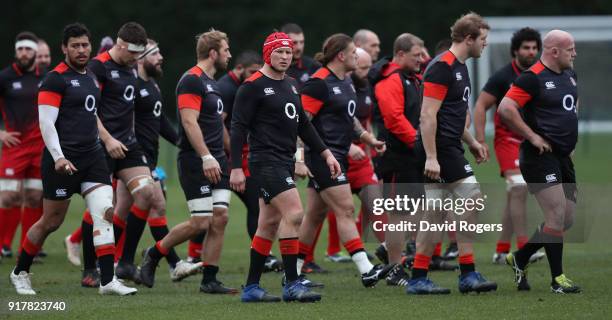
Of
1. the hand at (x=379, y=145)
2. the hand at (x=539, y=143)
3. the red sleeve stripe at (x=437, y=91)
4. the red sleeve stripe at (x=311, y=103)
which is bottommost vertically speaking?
the hand at (x=379, y=145)

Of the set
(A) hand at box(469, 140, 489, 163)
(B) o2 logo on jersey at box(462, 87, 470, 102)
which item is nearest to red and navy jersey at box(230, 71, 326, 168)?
(B) o2 logo on jersey at box(462, 87, 470, 102)

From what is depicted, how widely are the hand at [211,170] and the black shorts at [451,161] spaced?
183 centimetres

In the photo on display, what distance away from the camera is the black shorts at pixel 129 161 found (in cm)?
1151

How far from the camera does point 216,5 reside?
146 ft

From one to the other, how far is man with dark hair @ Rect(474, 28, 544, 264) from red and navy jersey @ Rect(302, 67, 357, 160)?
1.78 meters

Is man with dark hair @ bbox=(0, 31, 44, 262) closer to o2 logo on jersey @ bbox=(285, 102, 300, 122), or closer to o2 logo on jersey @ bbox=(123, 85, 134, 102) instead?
o2 logo on jersey @ bbox=(123, 85, 134, 102)

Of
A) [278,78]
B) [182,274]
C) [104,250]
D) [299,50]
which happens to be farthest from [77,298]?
[299,50]

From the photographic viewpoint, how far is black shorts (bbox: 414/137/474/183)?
10.3m

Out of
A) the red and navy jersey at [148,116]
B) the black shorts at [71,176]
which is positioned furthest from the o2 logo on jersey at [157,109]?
the black shorts at [71,176]

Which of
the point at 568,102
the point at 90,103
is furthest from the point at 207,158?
the point at 568,102

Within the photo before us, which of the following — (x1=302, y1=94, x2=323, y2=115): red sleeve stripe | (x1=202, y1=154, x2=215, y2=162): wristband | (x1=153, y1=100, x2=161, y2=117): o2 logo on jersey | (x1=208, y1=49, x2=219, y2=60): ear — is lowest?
(x1=202, y1=154, x2=215, y2=162): wristband

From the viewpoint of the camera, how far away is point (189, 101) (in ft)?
35.3

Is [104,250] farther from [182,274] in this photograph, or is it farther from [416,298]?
[416,298]

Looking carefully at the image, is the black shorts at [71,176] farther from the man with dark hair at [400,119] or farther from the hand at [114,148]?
the man with dark hair at [400,119]
